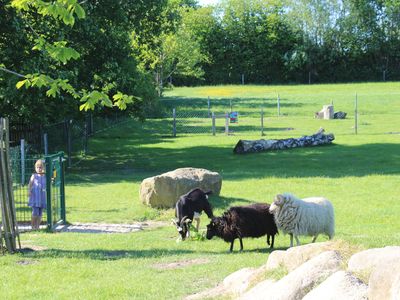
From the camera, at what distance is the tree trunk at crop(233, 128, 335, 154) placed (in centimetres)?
3247

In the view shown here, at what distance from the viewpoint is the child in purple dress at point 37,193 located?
54.6 feet

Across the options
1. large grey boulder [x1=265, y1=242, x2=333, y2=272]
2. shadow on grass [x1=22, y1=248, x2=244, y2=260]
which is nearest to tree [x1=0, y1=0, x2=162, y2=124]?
shadow on grass [x1=22, y1=248, x2=244, y2=260]

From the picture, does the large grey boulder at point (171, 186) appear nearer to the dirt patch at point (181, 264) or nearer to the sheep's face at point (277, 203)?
the sheep's face at point (277, 203)

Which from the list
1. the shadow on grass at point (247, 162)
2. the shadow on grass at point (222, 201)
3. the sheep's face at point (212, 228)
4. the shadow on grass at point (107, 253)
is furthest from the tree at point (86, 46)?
the shadow on grass at point (107, 253)

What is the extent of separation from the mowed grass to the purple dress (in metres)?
1.05

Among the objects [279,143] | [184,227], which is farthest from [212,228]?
[279,143]

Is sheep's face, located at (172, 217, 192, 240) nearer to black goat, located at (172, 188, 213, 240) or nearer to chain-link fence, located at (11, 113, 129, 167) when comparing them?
black goat, located at (172, 188, 213, 240)

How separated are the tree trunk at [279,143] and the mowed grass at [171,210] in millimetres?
676

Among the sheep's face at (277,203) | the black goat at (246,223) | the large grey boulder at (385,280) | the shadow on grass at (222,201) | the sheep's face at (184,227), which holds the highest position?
the large grey boulder at (385,280)

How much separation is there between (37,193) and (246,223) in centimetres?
584

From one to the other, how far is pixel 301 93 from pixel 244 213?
199 ft

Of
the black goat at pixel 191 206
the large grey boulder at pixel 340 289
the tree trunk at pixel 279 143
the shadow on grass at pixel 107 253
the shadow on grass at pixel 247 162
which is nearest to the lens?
the large grey boulder at pixel 340 289

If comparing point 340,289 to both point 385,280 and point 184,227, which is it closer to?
point 385,280

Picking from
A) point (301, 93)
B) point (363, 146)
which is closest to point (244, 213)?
point (363, 146)
